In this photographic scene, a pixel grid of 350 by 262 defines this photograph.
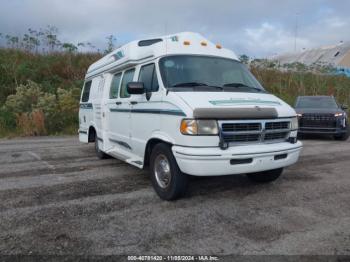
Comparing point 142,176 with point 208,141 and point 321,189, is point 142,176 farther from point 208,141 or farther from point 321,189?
point 321,189

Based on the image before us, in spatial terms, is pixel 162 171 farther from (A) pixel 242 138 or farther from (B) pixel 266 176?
(B) pixel 266 176

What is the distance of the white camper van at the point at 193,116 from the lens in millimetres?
4316

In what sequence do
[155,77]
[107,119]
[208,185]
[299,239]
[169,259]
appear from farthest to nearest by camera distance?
[107,119]
[208,185]
[155,77]
[299,239]
[169,259]

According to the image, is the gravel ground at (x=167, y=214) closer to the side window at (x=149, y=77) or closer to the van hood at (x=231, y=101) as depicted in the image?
the van hood at (x=231, y=101)

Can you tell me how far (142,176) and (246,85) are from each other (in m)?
2.54

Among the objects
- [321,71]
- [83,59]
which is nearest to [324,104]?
[321,71]

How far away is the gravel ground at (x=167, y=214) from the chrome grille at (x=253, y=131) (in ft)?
3.02

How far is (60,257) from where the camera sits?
3.24 metres

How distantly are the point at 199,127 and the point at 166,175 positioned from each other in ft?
3.36

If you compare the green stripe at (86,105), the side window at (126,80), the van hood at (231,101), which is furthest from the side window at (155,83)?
the green stripe at (86,105)

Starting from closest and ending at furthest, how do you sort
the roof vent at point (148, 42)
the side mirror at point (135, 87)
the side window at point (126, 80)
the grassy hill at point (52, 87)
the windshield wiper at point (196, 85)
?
1. the windshield wiper at point (196, 85)
2. the side mirror at point (135, 87)
3. the roof vent at point (148, 42)
4. the side window at point (126, 80)
5. the grassy hill at point (52, 87)

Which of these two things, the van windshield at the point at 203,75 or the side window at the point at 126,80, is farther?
the side window at the point at 126,80

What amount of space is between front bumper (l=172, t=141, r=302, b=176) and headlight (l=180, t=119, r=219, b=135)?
20cm

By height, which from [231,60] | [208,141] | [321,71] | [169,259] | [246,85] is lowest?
[169,259]
